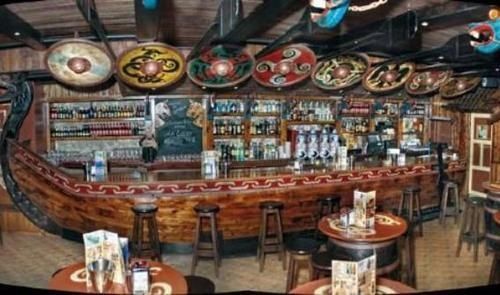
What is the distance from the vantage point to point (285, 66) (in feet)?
16.4

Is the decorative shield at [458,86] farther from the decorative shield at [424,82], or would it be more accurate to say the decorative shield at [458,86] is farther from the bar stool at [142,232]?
the bar stool at [142,232]

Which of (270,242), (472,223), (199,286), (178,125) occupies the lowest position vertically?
(270,242)

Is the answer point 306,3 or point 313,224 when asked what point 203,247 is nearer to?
point 313,224

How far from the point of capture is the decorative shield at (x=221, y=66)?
4.57 meters

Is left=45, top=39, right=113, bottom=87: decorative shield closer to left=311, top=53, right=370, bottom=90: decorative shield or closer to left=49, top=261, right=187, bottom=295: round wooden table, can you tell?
left=49, top=261, right=187, bottom=295: round wooden table

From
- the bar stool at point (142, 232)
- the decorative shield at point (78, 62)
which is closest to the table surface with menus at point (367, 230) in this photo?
the bar stool at point (142, 232)

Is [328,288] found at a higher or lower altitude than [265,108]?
lower

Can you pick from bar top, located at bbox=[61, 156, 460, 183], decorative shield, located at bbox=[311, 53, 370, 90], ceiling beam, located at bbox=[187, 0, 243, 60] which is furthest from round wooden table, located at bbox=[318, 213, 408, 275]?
decorative shield, located at bbox=[311, 53, 370, 90]

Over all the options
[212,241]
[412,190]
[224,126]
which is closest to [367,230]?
[212,241]

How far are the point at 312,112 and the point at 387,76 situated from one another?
46.8 inches

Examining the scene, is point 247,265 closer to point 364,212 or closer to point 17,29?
point 364,212

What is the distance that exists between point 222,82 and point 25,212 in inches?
127

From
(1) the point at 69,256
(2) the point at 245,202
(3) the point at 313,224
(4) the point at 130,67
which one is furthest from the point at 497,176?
(1) the point at 69,256

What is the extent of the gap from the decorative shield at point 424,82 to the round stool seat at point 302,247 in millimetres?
2573
